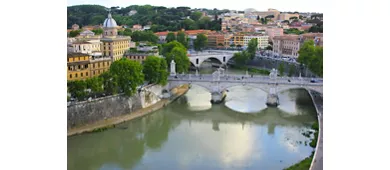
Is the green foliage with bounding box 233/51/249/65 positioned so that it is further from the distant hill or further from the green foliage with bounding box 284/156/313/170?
the green foliage with bounding box 284/156/313/170

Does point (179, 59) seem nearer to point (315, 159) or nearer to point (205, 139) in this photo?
point (205, 139)

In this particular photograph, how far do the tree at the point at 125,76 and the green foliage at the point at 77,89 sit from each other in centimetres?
50

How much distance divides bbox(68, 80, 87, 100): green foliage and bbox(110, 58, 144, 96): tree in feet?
1.63

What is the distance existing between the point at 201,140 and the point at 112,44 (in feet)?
11.5

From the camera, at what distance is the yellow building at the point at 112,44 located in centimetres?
716

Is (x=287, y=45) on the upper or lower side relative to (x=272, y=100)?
upper

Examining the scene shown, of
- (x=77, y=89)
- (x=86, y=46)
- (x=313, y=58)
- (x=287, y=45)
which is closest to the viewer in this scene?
(x=77, y=89)

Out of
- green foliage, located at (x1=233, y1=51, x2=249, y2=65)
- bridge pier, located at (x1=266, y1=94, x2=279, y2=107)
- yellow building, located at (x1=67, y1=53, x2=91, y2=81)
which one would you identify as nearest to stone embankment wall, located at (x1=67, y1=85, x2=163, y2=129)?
yellow building, located at (x1=67, y1=53, x2=91, y2=81)

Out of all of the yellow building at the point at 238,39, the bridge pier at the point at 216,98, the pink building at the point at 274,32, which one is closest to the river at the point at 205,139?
the bridge pier at the point at 216,98

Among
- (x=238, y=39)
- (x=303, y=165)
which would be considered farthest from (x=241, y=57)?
(x=303, y=165)

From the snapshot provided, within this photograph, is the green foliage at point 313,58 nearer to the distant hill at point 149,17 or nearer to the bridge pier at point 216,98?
the bridge pier at point 216,98

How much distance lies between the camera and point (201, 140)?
168 inches
